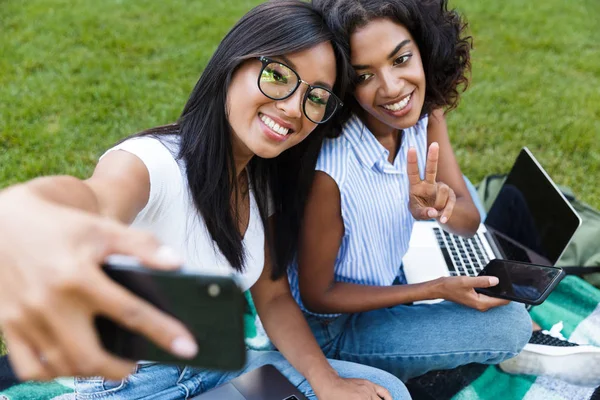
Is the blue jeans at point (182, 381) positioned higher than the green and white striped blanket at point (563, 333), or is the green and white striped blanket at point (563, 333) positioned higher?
the blue jeans at point (182, 381)

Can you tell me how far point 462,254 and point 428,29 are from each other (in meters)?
1.20

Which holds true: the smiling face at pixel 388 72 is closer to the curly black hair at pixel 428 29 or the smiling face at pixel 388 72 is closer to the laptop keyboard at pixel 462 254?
the curly black hair at pixel 428 29

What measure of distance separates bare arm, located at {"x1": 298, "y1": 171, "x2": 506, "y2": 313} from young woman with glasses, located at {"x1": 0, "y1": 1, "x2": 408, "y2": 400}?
6 centimetres

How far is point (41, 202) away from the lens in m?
Result: 0.76

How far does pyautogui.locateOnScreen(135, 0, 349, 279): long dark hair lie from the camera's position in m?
1.63

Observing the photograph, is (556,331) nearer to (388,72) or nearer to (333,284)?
(333,284)

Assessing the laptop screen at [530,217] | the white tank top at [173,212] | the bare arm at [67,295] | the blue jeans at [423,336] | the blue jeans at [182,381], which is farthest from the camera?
the laptop screen at [530,217]

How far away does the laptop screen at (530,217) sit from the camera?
2656mm

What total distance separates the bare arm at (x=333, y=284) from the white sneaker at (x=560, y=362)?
0.40 meters

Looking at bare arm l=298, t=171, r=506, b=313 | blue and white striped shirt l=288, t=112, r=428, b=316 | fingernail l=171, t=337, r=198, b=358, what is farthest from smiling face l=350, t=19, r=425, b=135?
fingernail l=171, t=337, r=198, b=358

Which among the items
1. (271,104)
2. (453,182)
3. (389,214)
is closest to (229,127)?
(271,104)

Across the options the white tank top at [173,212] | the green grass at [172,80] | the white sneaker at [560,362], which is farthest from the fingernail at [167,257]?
the green grass at [172,80]

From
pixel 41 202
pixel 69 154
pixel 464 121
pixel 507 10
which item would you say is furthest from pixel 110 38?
pixel 41 202

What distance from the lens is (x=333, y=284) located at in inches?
83.0
